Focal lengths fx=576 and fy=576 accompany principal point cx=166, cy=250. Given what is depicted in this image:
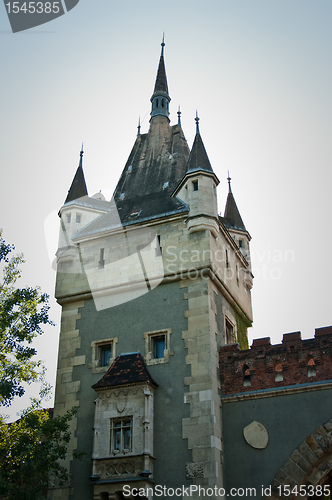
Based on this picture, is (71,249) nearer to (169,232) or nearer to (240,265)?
(169,232)

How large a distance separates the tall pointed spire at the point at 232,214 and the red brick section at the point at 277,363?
818cm

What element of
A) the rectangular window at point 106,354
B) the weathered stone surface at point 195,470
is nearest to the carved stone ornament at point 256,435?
the weathered stone surface at point 195,470

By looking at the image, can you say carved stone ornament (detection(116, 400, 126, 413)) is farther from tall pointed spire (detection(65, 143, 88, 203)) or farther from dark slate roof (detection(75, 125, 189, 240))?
tall pointed spire (detection(65, 143, 88, 203))

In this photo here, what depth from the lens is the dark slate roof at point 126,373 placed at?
715 inches

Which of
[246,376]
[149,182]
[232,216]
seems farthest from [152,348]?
[232,216]

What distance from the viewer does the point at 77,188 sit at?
2414 cm

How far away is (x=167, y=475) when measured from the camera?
1705 centimetres

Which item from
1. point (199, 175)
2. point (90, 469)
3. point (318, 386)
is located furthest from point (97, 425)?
point (199, 175)

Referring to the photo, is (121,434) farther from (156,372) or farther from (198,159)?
(198,159)

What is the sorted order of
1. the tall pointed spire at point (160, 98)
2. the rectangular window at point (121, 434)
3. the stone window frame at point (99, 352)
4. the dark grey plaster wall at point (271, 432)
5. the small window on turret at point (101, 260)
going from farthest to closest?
the tall pointed spire at point (160, 98), the small window on turret at point (101, 260), the stone window frame at point (99, 352), the rectangular window at point (121, 434), the dark grey plaster wall at point (271, 432)

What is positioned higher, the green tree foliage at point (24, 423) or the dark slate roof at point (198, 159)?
the dark slate roof at point (198, 159)

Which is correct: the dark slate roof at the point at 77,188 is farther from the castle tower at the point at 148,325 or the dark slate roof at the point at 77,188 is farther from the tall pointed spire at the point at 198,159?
the tall pointed spire at the point at 198,159

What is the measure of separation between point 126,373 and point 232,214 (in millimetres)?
10621

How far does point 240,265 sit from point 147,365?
283 inches
